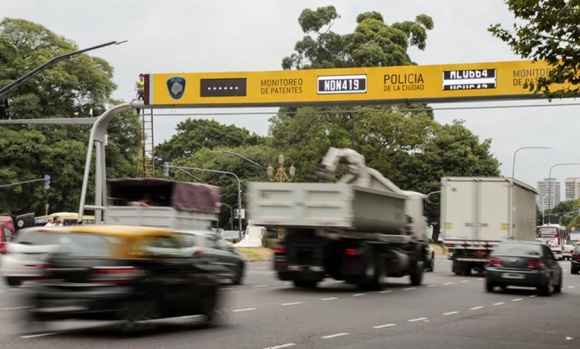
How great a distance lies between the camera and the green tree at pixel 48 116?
2457 inches

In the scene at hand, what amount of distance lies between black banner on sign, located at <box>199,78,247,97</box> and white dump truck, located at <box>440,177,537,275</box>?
8.07 metres

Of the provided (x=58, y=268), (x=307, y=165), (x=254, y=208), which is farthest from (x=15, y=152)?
(x=58, y=268)

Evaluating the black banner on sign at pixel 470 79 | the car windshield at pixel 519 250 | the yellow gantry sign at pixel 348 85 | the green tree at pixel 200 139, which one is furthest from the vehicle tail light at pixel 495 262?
the green tree at pixel 200 139

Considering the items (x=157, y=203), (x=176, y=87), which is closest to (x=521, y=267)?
(x=157, y=203)

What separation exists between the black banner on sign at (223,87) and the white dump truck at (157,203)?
4.19 meters

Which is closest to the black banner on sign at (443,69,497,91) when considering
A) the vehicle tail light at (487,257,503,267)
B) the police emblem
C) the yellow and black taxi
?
the vehicle tail light at (487,257,503,267)

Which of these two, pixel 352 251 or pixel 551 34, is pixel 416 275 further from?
pixel 551 34

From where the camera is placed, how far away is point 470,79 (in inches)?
1288

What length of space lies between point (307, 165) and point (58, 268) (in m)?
64.2

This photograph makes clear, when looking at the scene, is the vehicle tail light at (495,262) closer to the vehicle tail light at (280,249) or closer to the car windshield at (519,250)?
the car windshield at (519,250)

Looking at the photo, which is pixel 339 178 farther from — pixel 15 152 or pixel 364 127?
pixel 364 127

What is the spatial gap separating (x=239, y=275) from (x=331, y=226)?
4.43 meters

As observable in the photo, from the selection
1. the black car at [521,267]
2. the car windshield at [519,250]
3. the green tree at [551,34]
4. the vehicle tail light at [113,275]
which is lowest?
the black car at [521,267]

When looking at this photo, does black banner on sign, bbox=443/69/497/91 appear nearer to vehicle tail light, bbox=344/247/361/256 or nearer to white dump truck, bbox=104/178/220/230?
white dump truck, bbox=104/178/220/230
